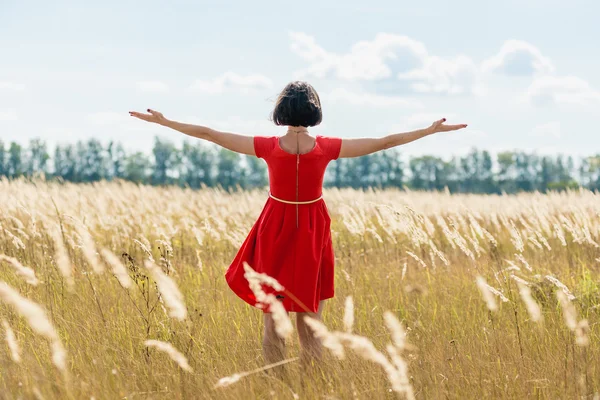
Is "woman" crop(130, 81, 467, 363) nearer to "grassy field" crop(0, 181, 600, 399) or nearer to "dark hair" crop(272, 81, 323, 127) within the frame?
"dark hair" crop(272, 81, 323, 127)

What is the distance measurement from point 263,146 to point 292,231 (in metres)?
0.48

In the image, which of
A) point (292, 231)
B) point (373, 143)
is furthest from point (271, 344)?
point (373, 143)

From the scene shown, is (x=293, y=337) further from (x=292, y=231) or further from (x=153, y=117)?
(x=153, y=117)

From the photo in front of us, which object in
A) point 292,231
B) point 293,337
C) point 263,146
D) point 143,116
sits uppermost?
point 143,116

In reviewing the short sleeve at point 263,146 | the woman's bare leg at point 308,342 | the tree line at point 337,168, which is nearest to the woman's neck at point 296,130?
the short sleeve at point 263,146

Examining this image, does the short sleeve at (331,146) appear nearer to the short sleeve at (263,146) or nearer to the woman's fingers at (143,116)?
the short sleeve at (263,146)

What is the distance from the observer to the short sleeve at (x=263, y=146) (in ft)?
10.2

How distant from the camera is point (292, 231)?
3.07 meters

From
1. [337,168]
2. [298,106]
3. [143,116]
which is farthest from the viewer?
[337,168]

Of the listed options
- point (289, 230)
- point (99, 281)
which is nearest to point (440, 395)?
point (289, 230)

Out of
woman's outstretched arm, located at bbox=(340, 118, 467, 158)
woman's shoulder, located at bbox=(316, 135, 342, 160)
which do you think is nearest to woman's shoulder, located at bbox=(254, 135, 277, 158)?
woman's shoulder, located at bbox=(316, 135, 342, 160)

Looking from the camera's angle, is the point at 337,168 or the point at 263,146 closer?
the point at 263,146

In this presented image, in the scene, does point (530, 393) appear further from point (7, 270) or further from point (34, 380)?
point (7, 270)

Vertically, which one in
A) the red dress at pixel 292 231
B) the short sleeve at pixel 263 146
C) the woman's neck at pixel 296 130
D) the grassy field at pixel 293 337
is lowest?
the grassy field at pixel 293 337
